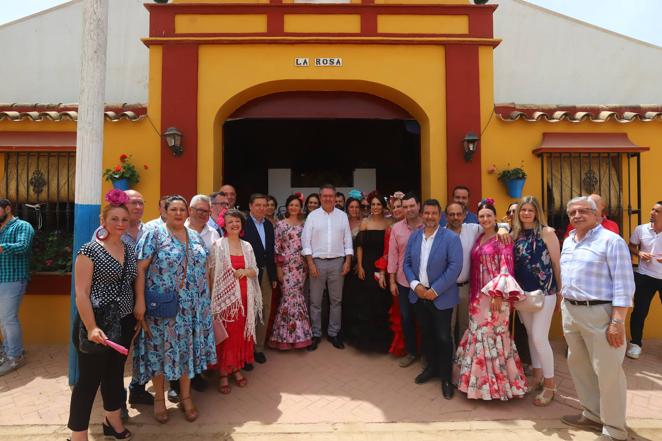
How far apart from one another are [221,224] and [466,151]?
3.43 m

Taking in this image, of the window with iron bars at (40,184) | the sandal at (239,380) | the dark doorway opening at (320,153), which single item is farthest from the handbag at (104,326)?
the dark doorway opening at (320,153)

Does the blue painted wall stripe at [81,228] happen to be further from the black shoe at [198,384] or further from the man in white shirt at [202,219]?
the black shoe at [198,384]

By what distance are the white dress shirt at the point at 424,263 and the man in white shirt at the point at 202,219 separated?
81.2 inches

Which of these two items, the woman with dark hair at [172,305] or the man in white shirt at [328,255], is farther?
the man in white shirt at [328,255]

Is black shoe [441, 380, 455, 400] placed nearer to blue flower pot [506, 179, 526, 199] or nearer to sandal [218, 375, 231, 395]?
sandal [218, 375, 231, 395]

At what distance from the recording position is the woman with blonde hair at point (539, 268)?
11.8 ft

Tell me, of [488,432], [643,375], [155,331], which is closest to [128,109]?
[155,331]

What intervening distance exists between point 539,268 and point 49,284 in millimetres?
5875

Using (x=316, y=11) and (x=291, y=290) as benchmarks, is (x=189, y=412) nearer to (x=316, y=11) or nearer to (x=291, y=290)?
(x=291, y=290)

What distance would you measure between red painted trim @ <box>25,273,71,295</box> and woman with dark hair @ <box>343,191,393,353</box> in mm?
3772

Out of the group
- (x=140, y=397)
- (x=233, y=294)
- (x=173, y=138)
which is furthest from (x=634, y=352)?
(x=173, y=138)

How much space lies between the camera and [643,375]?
4.35 m

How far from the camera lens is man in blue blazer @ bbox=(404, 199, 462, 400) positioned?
374cm

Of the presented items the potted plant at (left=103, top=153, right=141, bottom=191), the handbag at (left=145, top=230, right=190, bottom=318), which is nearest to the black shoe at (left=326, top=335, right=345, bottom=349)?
the handbag at (left=145, top=230, right=190, bottom=318)
